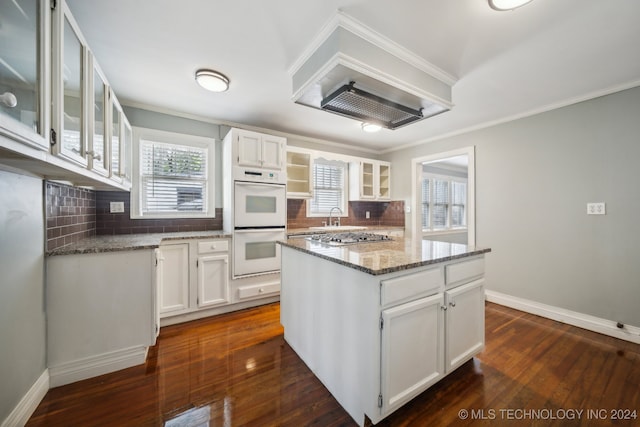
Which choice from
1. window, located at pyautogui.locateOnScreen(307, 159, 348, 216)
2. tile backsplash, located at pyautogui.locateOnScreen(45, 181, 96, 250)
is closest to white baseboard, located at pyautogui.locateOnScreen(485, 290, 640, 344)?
window, located at pyautogui.locateOnScreen(307, 159, 348, 216)

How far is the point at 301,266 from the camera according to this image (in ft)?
6.14

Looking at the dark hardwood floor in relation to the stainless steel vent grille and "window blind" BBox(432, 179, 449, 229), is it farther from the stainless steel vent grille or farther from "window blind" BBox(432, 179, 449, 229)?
"window blind" BBox(432, 179, 449, 229)

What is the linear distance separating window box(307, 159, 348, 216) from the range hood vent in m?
2.14

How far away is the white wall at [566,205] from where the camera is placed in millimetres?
2287

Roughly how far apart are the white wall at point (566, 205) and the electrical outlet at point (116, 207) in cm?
452

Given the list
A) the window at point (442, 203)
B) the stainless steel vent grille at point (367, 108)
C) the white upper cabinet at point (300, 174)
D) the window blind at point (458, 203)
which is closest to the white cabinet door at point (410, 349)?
the stainless steel vent grille at point (367, 108)

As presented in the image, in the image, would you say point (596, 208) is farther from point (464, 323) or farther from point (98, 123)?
point (98, 123)

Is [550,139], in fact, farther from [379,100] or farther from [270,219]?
[270,219]

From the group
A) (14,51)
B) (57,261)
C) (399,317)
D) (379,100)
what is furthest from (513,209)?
(57,261)

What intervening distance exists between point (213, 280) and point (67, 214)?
1.38m

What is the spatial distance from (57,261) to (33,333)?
448mm

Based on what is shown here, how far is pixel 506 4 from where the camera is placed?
1.37 m

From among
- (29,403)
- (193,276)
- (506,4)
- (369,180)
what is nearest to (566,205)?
(506,4)

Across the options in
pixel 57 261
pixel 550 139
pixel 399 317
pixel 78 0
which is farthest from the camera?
pixel 550 139
